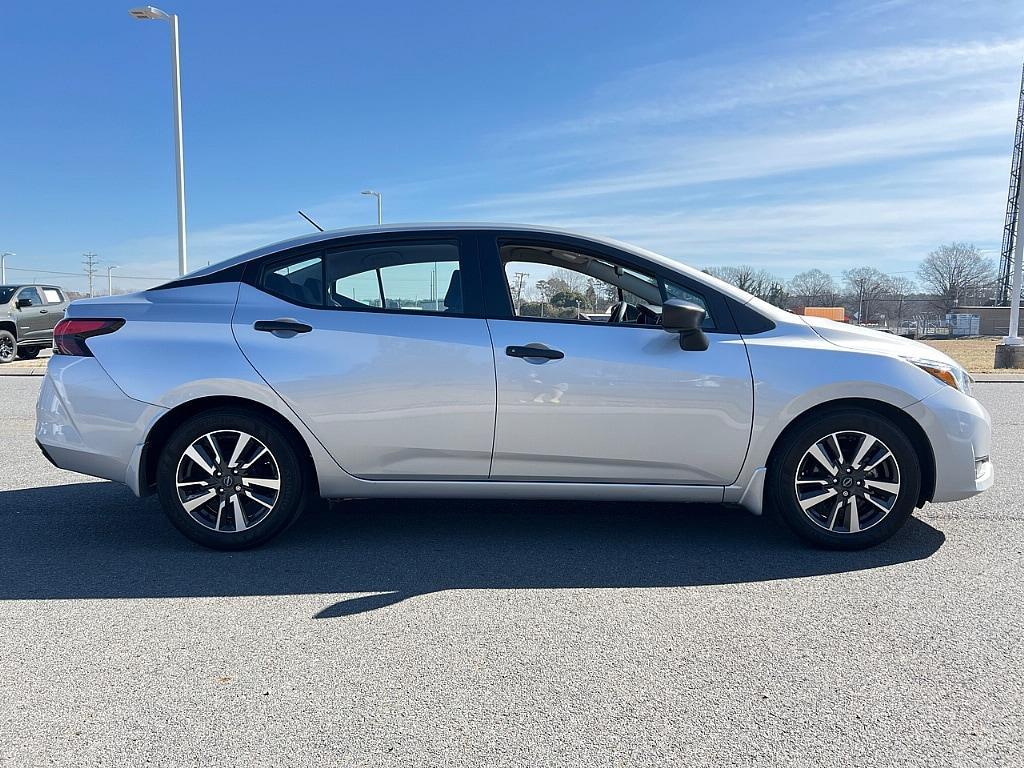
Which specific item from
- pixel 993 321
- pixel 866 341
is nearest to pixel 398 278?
pixel 866 341

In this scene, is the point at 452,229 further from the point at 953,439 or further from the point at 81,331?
the point at 953,439

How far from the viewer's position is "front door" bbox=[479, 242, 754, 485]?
3947 mm

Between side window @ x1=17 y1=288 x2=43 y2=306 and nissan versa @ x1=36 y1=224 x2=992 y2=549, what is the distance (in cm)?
1682

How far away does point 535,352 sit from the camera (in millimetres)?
3955

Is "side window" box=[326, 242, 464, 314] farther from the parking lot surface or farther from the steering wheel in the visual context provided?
the parking lot surface

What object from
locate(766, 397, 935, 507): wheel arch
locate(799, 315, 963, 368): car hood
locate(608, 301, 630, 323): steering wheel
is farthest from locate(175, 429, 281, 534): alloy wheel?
locate(799, 315, 963, 368): car hood

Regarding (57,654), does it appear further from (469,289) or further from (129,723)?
(469,289)

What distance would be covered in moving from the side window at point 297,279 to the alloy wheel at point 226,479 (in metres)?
0.77

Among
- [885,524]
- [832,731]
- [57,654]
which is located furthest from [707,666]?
[57,654]

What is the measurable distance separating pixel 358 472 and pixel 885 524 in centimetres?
274

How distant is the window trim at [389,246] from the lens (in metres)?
4.11

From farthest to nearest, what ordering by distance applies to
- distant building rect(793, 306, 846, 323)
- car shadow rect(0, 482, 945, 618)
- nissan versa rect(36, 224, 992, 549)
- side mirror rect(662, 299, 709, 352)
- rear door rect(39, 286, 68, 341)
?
1. rear door rect(39, 286, 68, 341)
2. distant building rect(793, 306, 846, 323)
3. nissan versa rect(36, 224, 992, 549)
4. side mirror rect(662, 299, 709, 352)
5. car shadow rect(0, 482, 945, 618)

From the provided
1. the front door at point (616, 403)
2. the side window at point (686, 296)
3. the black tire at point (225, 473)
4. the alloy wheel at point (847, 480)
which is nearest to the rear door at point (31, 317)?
the black tire at point (225, 473)

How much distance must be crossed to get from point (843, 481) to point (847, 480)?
0.07 feet
